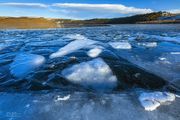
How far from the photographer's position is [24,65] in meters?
4.61

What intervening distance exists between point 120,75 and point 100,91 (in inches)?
31.1

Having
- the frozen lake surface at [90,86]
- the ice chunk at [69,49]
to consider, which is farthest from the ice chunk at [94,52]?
the ice chunk at [69,49]

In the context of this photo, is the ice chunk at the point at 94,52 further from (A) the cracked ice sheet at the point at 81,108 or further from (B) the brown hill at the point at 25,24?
(B) the brown hill at the point at 25,24

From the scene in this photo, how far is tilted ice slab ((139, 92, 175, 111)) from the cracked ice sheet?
0.20ft

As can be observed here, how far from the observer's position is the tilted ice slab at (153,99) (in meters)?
2.87

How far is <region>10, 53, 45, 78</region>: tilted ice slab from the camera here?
4.29 m

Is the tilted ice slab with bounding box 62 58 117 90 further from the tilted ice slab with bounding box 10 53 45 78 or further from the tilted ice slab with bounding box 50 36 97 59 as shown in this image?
the tilted ice slab with bounding box 50 36 97 59

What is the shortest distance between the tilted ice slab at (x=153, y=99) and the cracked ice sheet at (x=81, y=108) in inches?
2.3

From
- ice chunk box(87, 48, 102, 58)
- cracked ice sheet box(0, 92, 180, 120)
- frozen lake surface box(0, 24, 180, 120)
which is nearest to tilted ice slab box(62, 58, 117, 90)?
frozen lake surface box(0, 24, 180, 120)

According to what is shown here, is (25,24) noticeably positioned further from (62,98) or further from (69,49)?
(62,98)

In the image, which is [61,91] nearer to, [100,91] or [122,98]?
[100,91]

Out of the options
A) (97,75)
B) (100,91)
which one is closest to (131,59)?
(97,75)

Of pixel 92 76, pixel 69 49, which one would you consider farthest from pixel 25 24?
pixel 92 76

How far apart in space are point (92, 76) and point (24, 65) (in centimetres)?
138
